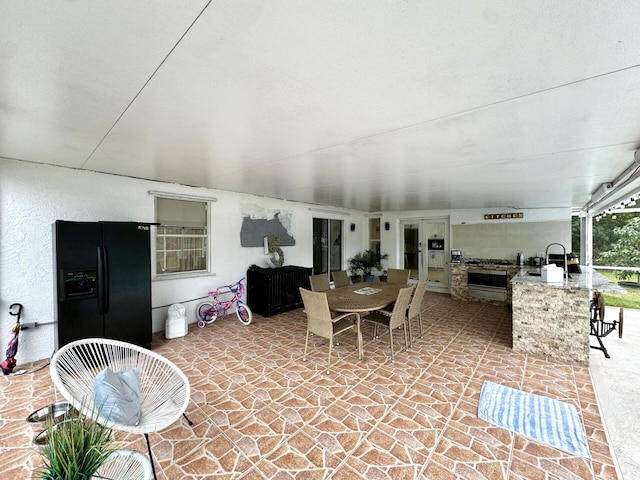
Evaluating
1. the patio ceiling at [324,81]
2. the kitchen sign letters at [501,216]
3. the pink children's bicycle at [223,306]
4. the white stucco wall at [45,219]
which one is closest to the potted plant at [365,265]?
the kitchen sign letters at [501,216]

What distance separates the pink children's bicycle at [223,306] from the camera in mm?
4918

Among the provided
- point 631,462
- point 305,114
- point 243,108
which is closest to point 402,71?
point 305,114

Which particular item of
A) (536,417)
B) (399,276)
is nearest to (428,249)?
(399,276)

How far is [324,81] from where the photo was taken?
4.90ft

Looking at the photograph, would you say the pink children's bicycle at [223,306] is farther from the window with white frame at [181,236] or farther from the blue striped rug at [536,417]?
the blue striped rug at [536,417]

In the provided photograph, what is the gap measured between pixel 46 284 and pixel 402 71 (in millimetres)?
4510

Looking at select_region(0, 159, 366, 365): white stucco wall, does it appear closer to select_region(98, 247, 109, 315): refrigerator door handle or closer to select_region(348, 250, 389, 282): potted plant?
select_region(98, 247, 109, 315): refrigerator door handle

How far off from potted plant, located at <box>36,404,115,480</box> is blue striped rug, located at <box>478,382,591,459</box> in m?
2.71

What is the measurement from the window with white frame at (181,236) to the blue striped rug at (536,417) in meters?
4.63

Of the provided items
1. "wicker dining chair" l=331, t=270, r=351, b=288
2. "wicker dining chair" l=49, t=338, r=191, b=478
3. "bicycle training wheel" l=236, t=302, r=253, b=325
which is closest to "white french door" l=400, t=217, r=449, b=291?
"wicker dining chair" l=331, t=270, r=351, b=288

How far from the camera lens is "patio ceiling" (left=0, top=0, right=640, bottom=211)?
1.04 meters

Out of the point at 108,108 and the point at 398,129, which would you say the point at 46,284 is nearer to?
the point at 108,108

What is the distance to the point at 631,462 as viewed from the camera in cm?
197

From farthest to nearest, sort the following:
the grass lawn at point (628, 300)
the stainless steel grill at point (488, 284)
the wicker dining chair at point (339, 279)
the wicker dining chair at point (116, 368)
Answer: the stainless steel grill at point (488, 284) < the grass lawn at point (628, 300) < the wicker dining chair at point (339, 279) < the wicker dining chair at point (116, 368)
